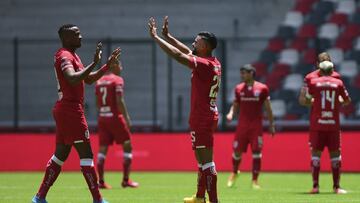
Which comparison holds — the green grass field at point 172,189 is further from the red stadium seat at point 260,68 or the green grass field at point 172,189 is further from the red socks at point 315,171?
the red stadium seat at point 260,68

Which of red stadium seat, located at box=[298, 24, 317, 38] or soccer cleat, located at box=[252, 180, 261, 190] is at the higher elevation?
red stadium seat, located at box=[298, 24, 317, 38]

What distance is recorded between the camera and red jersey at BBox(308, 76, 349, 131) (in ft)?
55.3

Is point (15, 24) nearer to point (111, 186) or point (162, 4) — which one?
point (162, 4)

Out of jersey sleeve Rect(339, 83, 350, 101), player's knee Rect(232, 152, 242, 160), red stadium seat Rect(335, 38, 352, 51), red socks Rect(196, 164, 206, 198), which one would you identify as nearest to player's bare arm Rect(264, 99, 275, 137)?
player's knee Rect(232, 152, 242, 160)

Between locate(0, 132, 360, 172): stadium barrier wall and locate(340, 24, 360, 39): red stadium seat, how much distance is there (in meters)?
5.18

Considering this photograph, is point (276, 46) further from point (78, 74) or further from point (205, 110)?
point (78, 74)

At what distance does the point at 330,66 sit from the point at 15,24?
1638 cm

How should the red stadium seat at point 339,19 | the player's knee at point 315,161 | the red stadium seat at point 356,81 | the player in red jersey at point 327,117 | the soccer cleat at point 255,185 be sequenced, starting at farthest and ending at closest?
the red stadium seat at point 339,19 < the red stadium seat at point 356,81 < the soccer cleat at point 255,185 < the player's knee at point 315,161 < the player in red jersey at point 327,117

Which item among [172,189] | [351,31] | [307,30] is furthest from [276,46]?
[172,189]

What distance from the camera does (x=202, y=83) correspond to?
13031mm

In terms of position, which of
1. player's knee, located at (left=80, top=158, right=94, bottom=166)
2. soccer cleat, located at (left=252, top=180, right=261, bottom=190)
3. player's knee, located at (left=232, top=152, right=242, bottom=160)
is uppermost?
player's knee, located at (left=80, top=158, right=94, bottom=166)

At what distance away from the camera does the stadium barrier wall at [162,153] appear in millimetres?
24328

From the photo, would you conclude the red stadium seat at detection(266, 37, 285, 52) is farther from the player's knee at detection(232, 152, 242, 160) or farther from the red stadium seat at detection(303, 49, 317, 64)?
the player's knee at detection(232, 152, 242, 160)

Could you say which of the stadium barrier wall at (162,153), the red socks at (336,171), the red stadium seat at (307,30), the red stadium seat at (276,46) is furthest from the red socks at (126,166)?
the red stadium seat at (307,30)
